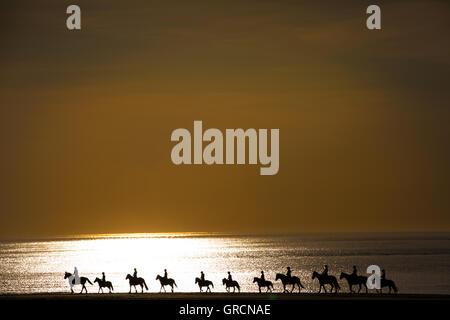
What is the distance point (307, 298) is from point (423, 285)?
148 ft

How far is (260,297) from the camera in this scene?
48312 mm

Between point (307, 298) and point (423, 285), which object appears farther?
point (423, 285)
